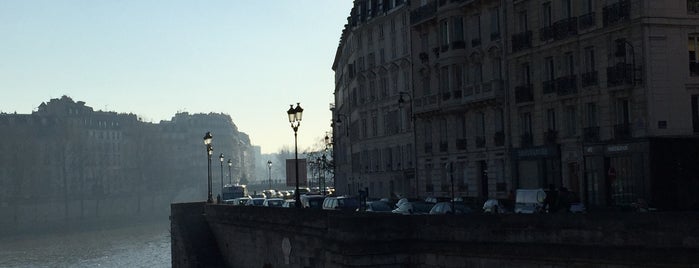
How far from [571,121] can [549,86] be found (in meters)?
2.25

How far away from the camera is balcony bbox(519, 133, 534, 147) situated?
2463 inches

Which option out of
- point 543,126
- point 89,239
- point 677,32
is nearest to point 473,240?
point 677,32

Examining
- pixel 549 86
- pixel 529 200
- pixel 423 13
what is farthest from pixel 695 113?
pixel 423 13

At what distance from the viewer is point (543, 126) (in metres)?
61.0

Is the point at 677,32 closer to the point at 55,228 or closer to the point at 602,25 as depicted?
the point at 602,25

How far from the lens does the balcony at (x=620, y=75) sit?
51.8 metres

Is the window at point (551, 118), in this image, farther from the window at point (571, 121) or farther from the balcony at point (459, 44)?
the balcony at point (459, 44)

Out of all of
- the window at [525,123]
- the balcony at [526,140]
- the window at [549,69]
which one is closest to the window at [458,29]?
the window at [525,123]

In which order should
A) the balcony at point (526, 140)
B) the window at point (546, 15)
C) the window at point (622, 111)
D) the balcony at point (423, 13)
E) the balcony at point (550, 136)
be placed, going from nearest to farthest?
the window at point (622, 111) → the window at point (546, 15) → the balcony at point (550, 136) → the balcony at point (526, 140) → the balcony at point (423, 13)

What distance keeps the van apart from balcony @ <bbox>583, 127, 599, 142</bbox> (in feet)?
25.2

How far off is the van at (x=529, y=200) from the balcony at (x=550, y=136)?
10660 mm

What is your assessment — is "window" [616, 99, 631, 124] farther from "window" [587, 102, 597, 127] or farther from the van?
the van

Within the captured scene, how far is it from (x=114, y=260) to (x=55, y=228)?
7208cm

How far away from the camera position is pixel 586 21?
2162 inches
